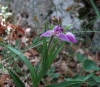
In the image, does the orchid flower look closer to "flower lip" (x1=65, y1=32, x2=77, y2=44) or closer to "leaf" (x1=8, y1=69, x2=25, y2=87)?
"flower lip" (x1=65, y1=32, x2=77, y2=44)

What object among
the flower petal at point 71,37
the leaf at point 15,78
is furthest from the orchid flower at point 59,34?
the leaf at point 15,78

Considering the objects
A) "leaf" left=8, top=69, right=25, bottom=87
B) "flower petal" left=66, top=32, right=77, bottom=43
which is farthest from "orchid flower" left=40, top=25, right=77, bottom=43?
"leaf" left=8, top=69, right=25, bottom=87

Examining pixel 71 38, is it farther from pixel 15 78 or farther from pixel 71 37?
pixel 15 78

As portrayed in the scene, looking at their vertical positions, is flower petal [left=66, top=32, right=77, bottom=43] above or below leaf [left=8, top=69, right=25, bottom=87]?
above

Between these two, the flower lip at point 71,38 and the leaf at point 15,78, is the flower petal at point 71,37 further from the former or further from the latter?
the leaf at point 15,78

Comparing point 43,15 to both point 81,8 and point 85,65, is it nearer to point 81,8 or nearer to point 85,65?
point 81,8

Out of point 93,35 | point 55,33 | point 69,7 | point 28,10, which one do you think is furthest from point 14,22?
point 55,33

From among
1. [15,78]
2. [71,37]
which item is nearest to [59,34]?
[71,37]

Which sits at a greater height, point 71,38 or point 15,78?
point 71,38

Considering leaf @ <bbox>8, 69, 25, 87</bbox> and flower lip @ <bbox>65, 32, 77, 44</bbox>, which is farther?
leaf @ <bbox>8, 69, 25, 87</bbox>

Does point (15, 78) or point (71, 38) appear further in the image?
point (15, 78)

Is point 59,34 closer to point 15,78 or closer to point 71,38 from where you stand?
point 71,38
